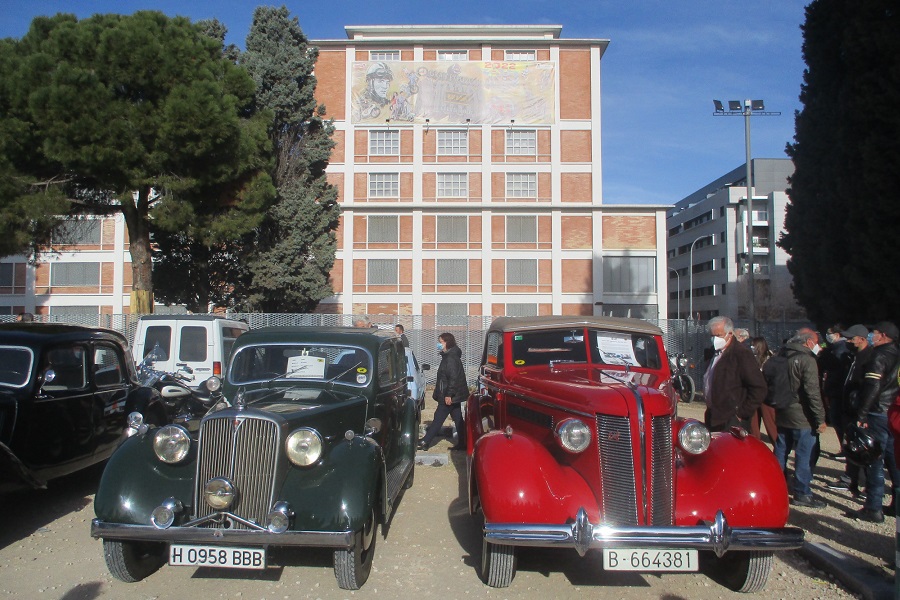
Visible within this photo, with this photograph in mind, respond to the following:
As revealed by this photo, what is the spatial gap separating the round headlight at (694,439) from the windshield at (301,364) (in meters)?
2.85

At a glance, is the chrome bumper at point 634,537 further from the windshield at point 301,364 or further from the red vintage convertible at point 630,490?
the windshield at point 301,364

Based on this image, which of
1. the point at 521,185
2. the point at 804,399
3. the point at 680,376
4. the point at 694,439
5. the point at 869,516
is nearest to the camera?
the point at 694,439

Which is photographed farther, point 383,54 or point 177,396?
point 383,54

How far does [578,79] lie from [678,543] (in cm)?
4121

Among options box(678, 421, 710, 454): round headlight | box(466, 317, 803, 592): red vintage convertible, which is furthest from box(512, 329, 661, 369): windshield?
box(678, 421, 710, 454): round headlight

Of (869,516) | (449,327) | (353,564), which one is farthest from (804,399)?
(449,327)

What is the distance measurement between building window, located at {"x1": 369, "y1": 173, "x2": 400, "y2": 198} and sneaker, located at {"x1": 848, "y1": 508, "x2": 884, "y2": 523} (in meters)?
37.3

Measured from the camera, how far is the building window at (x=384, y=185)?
4256 centimetres

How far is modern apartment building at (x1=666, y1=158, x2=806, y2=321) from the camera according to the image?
58.0 metres

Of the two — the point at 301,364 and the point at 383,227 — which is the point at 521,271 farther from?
the point at 301,364

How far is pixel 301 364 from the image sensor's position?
6.61 m

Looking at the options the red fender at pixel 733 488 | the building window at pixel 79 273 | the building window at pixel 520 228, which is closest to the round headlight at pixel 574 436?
the red fender at pixel 733 488

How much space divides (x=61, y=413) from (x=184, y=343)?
651 centimetres

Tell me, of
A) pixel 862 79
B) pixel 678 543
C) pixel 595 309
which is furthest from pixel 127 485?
pixel 595 309
